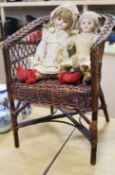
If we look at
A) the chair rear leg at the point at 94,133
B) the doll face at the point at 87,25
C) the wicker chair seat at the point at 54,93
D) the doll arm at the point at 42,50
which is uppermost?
the doll face at the point at 87,25

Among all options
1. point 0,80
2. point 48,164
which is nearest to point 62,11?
point 48,164

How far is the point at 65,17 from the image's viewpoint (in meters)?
1.34

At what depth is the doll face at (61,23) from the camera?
1.35 metres

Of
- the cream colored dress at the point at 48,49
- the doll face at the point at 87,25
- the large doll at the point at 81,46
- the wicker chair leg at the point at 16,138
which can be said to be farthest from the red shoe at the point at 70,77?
the wicker chair leg at the point at 16,138

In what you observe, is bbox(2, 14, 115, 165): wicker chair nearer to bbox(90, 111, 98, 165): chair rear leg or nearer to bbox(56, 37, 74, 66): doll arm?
bbox(90, 111, 98, 165): chair rear leg

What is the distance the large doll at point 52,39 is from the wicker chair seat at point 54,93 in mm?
79

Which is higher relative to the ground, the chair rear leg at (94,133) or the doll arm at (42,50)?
the doll arm at (42,50)

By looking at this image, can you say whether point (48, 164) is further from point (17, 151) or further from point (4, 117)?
point (4, 117)

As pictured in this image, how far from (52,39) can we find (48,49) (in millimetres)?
54

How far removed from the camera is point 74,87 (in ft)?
3.76

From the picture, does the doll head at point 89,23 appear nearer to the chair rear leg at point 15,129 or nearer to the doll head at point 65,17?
the doll head at point 65,17

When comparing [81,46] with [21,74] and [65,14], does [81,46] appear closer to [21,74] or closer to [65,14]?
[65,14]

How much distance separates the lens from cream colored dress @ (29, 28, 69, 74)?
4.35 ft

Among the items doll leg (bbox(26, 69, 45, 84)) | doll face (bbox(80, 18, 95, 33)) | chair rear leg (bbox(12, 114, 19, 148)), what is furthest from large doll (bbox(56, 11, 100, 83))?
chair rear leg (bbox(12, 114, 19, 148))
